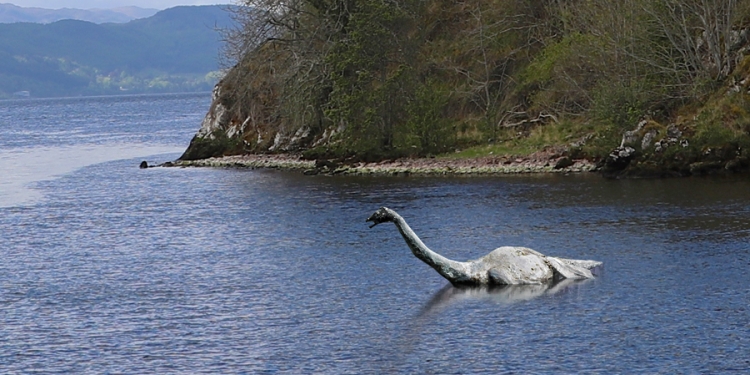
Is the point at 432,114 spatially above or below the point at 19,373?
above

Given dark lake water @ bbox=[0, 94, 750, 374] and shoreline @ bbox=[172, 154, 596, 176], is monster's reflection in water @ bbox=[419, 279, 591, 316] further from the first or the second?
shoreline @ bbox=[172, 154, 596, 176]

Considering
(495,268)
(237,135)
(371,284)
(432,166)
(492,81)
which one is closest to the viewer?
(495,268)

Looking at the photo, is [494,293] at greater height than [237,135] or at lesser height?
lesser

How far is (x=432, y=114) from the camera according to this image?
61.6m

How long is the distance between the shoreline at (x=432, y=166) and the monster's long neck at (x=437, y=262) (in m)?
25.7

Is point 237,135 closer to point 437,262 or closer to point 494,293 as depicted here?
point 437,262

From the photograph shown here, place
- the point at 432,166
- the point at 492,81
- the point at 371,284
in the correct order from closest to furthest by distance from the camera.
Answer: the point at 371,284
the point at 432,166
the point at 492,81

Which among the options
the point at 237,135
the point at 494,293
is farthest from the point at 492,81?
the point at 494,293

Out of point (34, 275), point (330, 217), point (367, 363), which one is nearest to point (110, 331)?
point (367, 363)

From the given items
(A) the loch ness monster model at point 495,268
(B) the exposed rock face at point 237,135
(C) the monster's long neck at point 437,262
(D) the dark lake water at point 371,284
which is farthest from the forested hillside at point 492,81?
(C) the monster's long neck at point 437,262

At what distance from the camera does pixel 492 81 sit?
2566 inches

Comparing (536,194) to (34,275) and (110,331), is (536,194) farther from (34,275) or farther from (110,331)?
(110,331)

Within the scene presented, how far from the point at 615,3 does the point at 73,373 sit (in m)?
42.6

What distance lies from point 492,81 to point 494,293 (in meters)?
40.0
